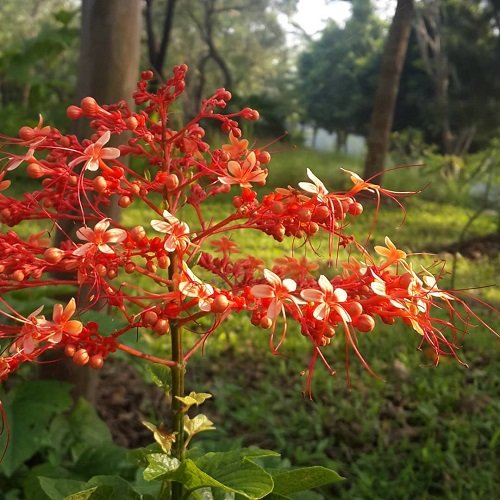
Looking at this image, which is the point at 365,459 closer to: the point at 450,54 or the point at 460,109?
the point at 460,109

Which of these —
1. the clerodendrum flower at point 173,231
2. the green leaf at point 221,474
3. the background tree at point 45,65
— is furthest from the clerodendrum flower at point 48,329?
the background tree at point 45,65

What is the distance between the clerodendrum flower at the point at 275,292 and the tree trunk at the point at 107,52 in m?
1.42

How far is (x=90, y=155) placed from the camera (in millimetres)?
901

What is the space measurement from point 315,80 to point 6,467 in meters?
15.4

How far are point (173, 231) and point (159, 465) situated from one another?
0.39m

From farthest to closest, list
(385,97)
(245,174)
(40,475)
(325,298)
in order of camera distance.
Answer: (385,97) → (40,475) → (245,174) → (325,298)

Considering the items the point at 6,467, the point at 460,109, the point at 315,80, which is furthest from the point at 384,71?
the point at 315,80

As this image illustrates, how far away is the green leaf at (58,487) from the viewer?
119cm

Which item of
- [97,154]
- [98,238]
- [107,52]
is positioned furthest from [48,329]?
[107,52]

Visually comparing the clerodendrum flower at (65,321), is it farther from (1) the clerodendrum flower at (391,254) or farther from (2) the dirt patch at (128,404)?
(2) the dirt patch at (128,404)

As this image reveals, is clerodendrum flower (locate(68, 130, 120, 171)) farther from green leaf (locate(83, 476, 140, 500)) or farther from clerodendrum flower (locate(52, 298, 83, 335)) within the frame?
→ green leaf (locate(83, 476, 140, 500))

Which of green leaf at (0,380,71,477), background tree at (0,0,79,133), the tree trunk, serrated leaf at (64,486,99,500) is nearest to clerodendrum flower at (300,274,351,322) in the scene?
serrated leaf at (64,486,99,500)

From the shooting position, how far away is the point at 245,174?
0.95 m

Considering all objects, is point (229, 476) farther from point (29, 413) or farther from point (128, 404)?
point (128, 404)
